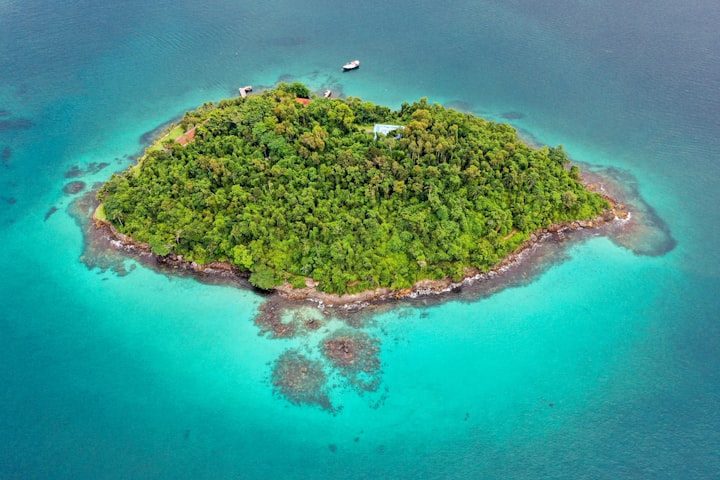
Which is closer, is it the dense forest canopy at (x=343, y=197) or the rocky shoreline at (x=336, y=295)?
the rocky shoreline at (x=336, y=295)

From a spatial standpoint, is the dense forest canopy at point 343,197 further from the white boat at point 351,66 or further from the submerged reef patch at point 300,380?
the white boat at point 351,66

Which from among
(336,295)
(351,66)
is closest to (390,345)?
(336,295)

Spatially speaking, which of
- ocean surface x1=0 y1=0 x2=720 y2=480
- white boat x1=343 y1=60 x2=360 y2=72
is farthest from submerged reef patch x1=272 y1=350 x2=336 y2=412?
white boat x1=343 y1=60 x2=360 y2=72

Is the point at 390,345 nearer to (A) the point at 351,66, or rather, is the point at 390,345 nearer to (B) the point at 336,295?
(B) the point at 336,295

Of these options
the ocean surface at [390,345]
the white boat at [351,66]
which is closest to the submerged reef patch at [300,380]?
the ocean surface at [390,345]

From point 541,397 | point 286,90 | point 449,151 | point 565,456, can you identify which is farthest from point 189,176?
point 565,456

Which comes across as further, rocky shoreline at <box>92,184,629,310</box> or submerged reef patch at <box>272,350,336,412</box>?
rocky shoreline at <box>92,184,629,310</box>

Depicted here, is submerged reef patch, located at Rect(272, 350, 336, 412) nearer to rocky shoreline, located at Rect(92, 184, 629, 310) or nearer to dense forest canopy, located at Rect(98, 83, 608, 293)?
rocky shoreline, located at Rect(92, 184, 629, 310)
